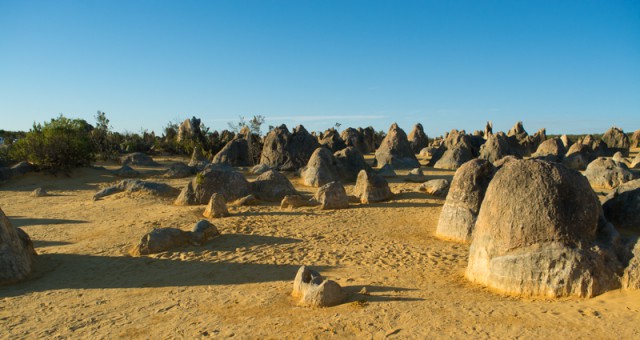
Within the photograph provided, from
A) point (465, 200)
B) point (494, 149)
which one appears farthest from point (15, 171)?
point (494, 149)

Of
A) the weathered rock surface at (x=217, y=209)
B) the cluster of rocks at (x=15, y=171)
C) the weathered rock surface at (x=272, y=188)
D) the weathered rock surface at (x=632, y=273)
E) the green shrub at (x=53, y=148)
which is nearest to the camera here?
the weathered rock surface at (x=632, y=273)

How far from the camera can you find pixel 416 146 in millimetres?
34031

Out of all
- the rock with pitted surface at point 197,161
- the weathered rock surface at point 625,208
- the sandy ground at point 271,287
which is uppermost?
the rock with pitted surface at point 197,161

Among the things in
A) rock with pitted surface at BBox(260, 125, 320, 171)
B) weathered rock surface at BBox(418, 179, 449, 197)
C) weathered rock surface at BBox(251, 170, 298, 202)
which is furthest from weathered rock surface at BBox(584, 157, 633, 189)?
rock with pitted surface at BBox(260, 125, 320, 171)

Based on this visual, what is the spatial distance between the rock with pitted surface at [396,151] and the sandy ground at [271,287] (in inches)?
383

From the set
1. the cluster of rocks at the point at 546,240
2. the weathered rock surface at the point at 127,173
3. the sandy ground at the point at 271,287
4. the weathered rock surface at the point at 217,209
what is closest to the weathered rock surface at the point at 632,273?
the cluster of rocks at the point at 546,240

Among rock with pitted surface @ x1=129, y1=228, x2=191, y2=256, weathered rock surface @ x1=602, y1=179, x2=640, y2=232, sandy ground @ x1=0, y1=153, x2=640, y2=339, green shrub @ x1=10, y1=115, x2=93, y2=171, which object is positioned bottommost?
sandy ground @ x1=0, y1=153, x2=640, y2=339

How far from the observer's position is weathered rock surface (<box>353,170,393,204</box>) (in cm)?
1203

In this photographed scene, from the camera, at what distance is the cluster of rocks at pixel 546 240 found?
16.8 ft

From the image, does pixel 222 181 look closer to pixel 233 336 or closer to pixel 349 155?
pixel 349 155

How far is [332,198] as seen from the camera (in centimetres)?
1130

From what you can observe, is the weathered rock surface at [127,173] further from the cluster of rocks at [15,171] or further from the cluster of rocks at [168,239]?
the cluster of rocks at [168,239]

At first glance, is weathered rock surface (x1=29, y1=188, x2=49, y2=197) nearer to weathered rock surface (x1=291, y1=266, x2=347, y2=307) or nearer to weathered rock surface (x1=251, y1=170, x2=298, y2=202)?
weathered rock surface (x1=251, y1=170, x2=298, y2=202)

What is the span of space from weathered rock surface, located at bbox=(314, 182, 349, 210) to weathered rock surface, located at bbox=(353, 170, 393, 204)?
71 cm
